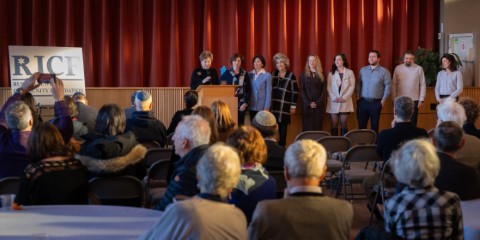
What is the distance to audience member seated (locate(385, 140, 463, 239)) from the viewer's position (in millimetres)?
2904

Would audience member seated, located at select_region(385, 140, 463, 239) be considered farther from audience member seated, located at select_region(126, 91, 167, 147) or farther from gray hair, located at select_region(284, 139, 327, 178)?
audience member seated, located at select_region(126, 91, 167, 147)

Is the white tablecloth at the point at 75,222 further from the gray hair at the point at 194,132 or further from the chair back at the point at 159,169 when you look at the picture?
the chair back at the point at 159,169

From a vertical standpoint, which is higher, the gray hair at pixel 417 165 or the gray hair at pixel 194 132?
the gray hair at pixel 194 132

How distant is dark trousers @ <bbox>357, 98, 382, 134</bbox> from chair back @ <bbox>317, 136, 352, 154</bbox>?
3.25m

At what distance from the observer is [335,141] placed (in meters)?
6.48

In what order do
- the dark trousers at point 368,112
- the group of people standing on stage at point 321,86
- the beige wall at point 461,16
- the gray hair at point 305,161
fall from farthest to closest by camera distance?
the beige wall at point 461,16
the dark trousers at point 368,112
the group of people standing on stage at point 321,86
the gray hair at point 305,161

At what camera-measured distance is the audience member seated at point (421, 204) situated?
2.90 metres

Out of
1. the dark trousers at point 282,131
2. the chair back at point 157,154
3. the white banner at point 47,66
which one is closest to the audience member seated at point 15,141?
the chair back at point 157,154

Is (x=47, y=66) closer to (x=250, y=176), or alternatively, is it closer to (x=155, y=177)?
(x=155, y=177)

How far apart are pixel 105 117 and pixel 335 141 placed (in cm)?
272

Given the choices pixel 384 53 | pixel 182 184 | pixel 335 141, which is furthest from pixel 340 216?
pixel 384 53

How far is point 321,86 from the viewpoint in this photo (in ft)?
31.9

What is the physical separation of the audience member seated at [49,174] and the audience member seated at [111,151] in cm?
63

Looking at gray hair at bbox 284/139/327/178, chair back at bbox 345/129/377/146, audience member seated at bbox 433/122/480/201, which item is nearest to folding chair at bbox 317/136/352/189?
chair back at bbox 345/129/377/146
